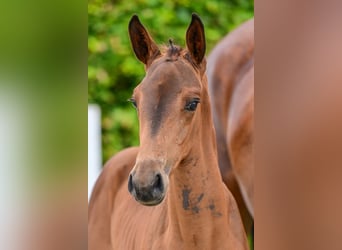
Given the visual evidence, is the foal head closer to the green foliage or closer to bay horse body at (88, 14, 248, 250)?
bay horse body at (88, 14, 248, 250)

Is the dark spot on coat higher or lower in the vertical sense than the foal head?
lower

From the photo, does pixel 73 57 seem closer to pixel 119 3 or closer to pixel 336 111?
pixel 119 3

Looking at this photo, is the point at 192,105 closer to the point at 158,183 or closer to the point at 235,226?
the point at 158,183

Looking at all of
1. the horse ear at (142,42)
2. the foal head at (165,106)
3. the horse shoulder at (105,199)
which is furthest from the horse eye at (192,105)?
the horse shoulder at (105,199)

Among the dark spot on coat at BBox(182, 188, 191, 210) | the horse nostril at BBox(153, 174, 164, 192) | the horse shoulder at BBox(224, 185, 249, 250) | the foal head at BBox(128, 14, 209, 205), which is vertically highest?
the foal head at BBox(128, 14, 209, 205)

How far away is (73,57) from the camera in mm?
1462

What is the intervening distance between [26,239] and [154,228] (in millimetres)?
362

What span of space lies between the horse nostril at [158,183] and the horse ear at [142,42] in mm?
268

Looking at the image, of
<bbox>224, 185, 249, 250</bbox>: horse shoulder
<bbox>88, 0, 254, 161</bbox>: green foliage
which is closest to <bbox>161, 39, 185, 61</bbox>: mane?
<bbox>88, 0, 254, 161</bbox>: green foliage

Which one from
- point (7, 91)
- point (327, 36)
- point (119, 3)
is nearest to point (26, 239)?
point (7, 91)

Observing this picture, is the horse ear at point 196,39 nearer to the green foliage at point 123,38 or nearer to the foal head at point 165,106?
the foal head at point 165,106

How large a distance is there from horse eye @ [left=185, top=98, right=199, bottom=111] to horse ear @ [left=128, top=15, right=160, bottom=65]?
0.14m

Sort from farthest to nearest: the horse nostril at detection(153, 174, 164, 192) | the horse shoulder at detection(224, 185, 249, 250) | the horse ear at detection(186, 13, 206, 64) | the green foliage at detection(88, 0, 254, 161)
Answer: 1. the green foliage at detection(88, 0, 254, 161)
2. the horse shoulder at detection(224, 185, 249, 250)
3. the horse ear at detection(186, 13, 206, 64)
4. the horse nostril at detection(153, 174, 164, 192)

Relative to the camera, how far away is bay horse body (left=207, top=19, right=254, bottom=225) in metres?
1.43
